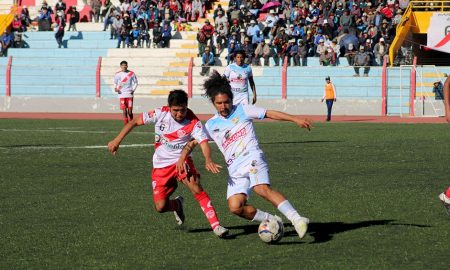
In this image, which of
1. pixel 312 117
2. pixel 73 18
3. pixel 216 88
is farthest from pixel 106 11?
pixel 216 88

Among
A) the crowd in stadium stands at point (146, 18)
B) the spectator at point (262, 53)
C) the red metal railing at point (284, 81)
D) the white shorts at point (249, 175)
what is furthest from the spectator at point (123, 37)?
the white shorts at point (249, 175)

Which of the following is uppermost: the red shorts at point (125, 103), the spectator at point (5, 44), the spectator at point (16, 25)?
the spectator at point (16, 25)

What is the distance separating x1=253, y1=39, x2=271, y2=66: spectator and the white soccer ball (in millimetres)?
33254

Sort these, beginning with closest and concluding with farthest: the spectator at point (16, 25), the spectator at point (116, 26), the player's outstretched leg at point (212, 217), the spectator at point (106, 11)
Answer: the player's outstretched leg at point (212, 217), the spectator at point (116, 26), the spectator at point (106, 11), the spectator at point (16, 25)

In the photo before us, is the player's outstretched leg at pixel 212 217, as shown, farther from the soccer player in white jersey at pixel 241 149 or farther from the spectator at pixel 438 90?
the spectator at pixel 438 90

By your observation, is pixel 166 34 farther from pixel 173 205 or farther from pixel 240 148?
pixel 240 148

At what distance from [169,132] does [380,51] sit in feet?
102

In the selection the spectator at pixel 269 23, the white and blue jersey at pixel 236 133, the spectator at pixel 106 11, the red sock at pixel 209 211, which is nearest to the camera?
the white and blue jersey at pixel 236 133

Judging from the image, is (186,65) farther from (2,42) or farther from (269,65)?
(2,42)

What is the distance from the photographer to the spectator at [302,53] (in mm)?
41500

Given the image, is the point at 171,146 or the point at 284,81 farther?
the point at 284,81

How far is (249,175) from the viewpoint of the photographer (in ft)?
31.2

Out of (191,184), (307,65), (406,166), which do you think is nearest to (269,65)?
(307,65)

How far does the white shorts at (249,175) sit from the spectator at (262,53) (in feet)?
108
